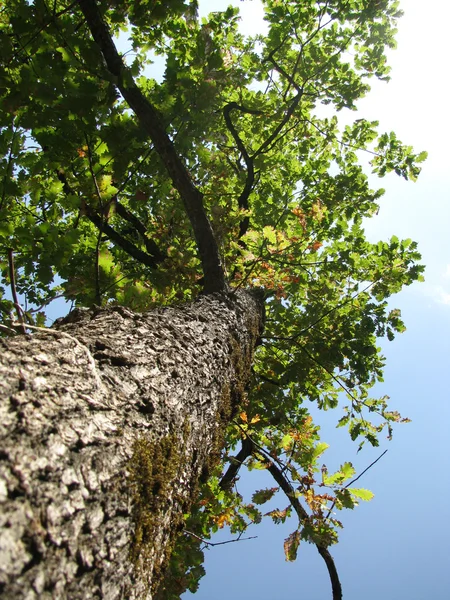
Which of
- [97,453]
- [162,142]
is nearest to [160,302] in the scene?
[162,142]

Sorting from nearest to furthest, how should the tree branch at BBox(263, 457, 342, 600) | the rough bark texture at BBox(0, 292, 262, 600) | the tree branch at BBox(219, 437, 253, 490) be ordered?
the rough bark texture at BBox(0, 292, 262, 600)
the tree branch at BBox(263, 457, 342, 600)
the tree branch at BBox(219, 437, 253, 490)

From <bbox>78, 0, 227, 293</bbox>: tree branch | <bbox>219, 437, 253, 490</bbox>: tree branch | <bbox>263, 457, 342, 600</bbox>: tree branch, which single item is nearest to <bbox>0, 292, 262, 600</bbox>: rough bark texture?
<bbox>78, 0, 227, 293</bbox>: tree branch

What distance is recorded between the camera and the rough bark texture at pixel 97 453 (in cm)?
65

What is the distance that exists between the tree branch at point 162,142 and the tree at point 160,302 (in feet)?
0.04

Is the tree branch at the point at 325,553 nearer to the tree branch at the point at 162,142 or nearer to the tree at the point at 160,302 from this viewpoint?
the tree at the point at 160,302

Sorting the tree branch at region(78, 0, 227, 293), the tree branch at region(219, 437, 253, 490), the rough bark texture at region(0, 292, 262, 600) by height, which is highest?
the tree branch at region(78, 0, 227, 293)

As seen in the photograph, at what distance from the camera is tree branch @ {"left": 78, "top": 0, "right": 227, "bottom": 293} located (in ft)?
8.04

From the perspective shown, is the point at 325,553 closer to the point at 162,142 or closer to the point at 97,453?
the point at 97,453

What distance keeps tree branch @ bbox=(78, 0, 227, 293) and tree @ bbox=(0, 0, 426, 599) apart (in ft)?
0.04

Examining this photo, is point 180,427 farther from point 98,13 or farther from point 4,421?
point 98,13

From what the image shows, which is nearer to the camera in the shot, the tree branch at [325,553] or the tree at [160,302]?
the tree at [160,302]

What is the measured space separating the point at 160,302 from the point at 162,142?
1.44 meters

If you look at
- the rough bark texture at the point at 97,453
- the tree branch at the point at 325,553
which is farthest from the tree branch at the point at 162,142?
the tree branch at the point at 325,553

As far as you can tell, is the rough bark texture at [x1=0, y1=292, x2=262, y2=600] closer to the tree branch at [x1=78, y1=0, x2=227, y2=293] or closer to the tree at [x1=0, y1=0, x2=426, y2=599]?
the tree at [x1=0, y1=0, x2=426, y2=599]
